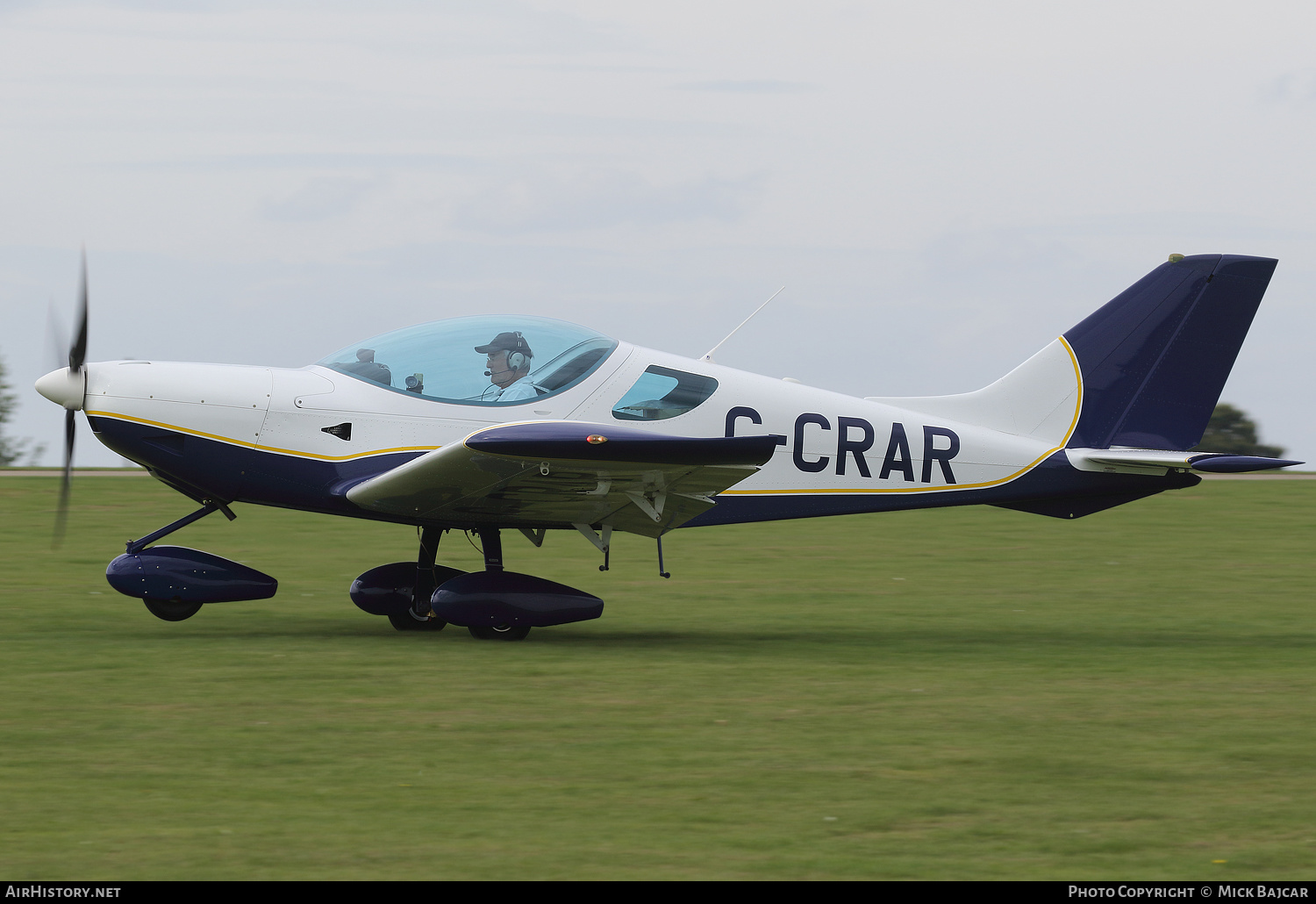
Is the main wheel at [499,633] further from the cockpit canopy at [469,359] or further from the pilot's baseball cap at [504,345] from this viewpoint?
the pilot's baseball cap at [504,345]

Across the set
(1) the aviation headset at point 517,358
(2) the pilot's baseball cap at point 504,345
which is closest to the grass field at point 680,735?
(1) the aviation headset at point 517,358

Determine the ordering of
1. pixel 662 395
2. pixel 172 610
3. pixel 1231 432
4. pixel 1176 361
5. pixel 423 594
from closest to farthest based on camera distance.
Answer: pixel 172 610, pixel 662 395, pixel 423 594, pixel 1176 361, pixel 1231 432

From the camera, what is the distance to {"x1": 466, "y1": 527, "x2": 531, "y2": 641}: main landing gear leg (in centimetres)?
910

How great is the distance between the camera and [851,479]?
991 centimetres

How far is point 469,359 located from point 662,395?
1.35 metres

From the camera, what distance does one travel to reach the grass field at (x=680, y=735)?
14.7 ft

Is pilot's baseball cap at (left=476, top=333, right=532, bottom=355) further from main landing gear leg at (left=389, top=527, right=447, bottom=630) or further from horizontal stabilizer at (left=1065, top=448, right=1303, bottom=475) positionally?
horizontal stabilizer at (left=1065, top=448, right=1303, bottom=475)

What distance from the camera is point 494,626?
892 centimetres

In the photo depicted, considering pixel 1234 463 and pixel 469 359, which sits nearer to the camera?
pixel 469 359

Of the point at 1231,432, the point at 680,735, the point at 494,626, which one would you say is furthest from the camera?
the point at 1231,432

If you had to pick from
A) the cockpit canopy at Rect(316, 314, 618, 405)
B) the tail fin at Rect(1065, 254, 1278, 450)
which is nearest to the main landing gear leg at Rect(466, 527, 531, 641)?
the cockpit canopy at Rect(316, 314, 618, 405)

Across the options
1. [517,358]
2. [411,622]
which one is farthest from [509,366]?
[411,622]

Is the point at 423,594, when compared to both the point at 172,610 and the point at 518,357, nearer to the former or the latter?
the point at 172,610

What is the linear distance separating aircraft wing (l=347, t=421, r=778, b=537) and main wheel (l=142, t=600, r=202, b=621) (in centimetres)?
149
